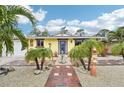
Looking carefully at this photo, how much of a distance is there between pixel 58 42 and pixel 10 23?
43.8ft

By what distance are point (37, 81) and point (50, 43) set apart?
12362mm

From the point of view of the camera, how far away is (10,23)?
6.43 m

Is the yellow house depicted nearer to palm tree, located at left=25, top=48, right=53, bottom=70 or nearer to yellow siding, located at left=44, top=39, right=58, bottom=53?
yellow siding, located at left=44, top=39, right=58, bottom=53

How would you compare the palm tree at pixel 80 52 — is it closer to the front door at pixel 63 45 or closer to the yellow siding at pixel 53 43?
the yellow siding at pixel 53 43

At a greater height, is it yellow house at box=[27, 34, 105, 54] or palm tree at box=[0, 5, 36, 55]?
palm tree at box=[0, 5, 36, 55]

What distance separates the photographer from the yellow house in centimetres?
1939

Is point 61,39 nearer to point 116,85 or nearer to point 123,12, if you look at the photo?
point 123,12

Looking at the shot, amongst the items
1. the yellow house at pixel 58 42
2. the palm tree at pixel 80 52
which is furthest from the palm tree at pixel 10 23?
the yellow house at pixel 58 42

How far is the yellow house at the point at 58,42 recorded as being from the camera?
1939 centimetres

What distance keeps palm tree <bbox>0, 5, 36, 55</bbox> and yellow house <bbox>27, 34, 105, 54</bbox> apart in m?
11.3

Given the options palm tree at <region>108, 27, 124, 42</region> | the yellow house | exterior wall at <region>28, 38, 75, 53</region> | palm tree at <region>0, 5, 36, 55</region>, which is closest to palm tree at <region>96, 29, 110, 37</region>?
palm tree at <region>108, 27, 124, 42</region>

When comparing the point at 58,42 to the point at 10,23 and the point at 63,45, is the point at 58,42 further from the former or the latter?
the point at 10,23

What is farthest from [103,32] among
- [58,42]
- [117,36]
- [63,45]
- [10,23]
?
[10,23]

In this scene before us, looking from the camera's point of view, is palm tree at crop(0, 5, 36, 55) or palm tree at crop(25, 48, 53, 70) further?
palm tree at crop(25, 48, 53, 70)
